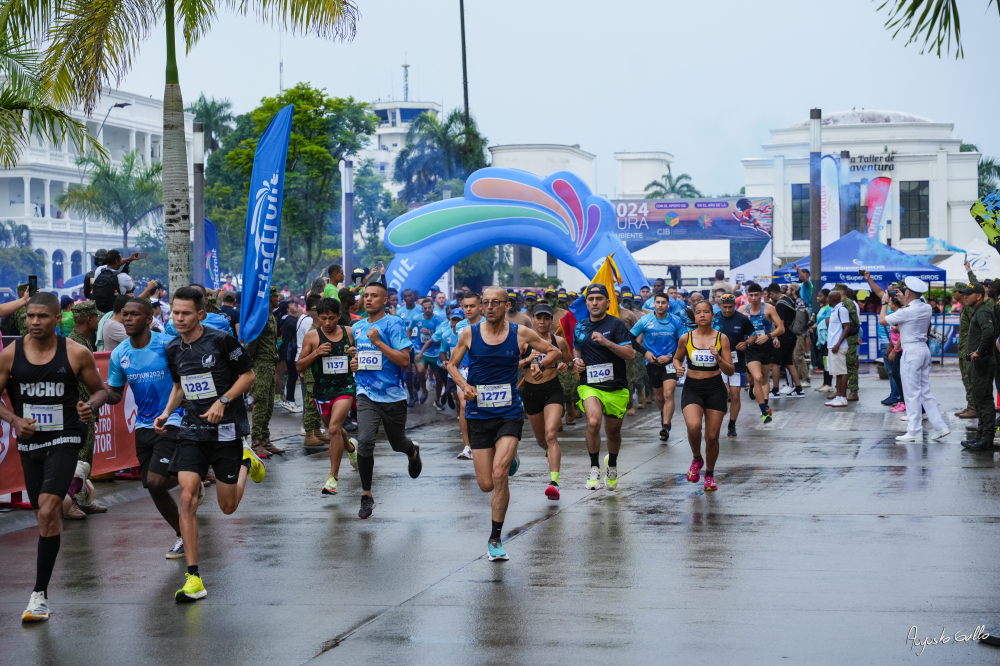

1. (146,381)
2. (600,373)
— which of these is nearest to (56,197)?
(600,373)

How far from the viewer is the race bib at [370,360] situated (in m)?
9.73

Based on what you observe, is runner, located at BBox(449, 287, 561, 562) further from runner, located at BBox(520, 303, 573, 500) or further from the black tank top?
the black tank top

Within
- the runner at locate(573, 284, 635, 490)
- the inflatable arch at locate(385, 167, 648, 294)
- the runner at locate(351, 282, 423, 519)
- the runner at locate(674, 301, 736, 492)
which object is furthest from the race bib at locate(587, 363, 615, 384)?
the inflatable arch at locate(385, 167, 648, 294)

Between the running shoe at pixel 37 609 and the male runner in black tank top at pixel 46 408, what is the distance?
0.19 m

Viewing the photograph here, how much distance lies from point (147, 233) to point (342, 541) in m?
59.6

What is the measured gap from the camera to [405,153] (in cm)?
5075

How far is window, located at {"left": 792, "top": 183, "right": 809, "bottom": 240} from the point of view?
214ft

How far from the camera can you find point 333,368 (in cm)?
1071

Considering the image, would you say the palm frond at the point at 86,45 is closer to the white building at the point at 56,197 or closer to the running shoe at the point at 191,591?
the running shoe at the point at 191,591

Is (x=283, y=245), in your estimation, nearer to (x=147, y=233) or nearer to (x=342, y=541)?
(x=147, y=233)

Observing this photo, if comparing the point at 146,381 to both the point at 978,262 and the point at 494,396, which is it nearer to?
the point at 494,396

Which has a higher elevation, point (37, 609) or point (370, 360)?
point (370, 360)

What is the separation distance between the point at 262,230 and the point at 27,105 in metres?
3.70

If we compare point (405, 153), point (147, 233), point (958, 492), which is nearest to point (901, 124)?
point (405, 153)
